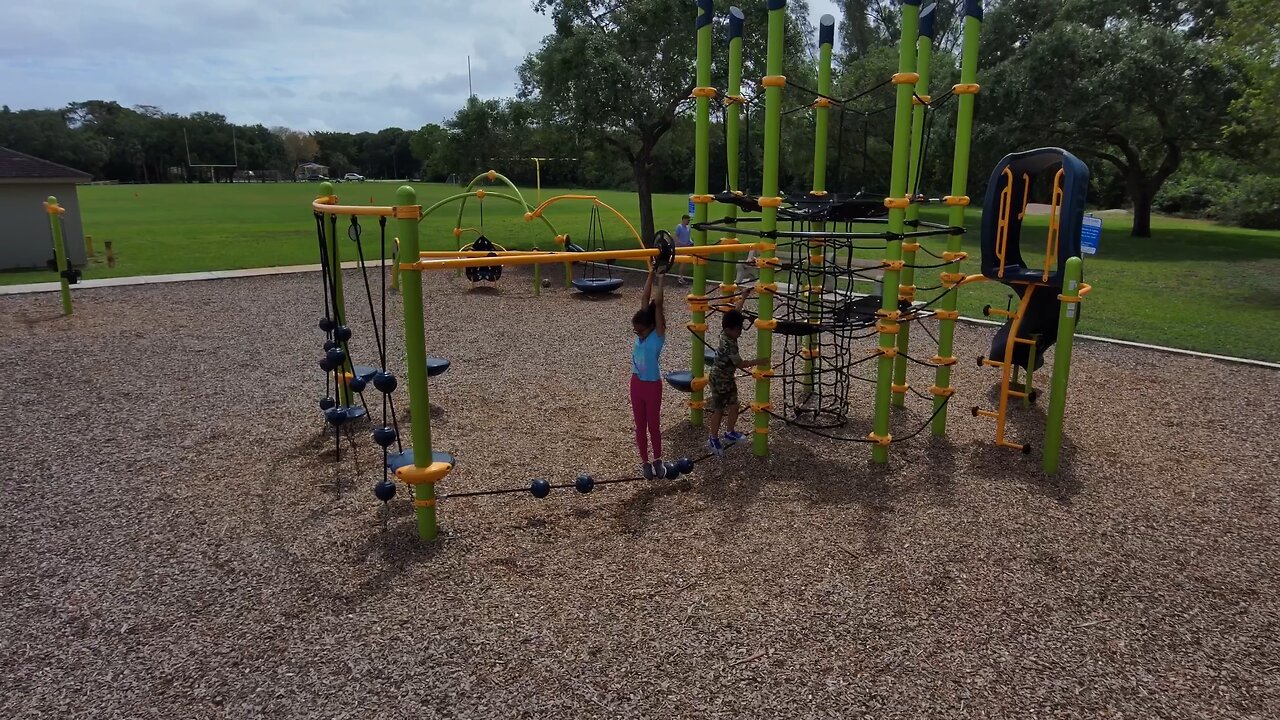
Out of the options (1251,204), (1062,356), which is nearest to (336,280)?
(1062,356)

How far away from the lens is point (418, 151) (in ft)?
274

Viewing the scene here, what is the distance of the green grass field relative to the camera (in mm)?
12688

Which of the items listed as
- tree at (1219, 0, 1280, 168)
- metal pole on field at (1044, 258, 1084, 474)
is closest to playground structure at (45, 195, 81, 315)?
metal pole on field at (1044, 258, 1084, 474)

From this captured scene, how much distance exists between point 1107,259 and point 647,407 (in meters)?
21.2

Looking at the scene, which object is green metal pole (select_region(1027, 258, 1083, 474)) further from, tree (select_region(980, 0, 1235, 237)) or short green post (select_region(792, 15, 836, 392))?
tree (select_region(980, 0, 1235, 237))

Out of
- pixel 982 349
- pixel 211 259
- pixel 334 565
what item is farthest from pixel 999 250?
pixel 211 259

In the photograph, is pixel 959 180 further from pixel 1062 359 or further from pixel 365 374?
pixel 365 374

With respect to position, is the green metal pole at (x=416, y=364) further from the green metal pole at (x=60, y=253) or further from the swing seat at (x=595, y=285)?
the green metal pole at (x=60, y=253)

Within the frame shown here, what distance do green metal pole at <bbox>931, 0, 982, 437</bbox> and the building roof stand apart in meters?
18.5

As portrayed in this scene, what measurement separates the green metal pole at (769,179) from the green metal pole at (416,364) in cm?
266

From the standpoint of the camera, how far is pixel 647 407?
602 centimetres

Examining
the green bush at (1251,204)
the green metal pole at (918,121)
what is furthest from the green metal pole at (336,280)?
the green bush at (1251,204)

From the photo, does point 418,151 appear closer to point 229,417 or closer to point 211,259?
point 211,259

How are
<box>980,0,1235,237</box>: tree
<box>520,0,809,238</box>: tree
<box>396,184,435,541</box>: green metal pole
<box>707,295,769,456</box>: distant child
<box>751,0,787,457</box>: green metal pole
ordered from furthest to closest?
1. <box>980,0,1235,237</box>: tree
2. <box>520,0,809,238</box>: tree
3. <box>707,295,769,456</box>: distant child
4. <box>751,0,787,457</box>: green metal pole
5. <box>396,184,435,541</box>: green metal pole
